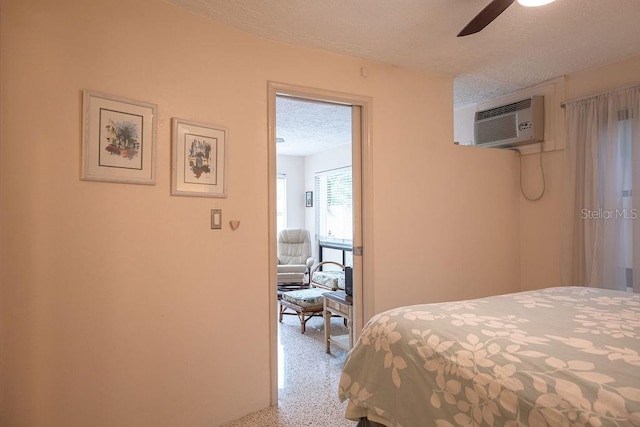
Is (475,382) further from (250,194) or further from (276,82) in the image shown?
(276,82)

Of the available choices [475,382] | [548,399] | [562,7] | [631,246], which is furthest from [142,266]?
[631,246]

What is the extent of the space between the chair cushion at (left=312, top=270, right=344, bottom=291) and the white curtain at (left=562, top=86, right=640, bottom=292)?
2.17 meters

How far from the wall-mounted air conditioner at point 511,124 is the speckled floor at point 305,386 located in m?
2.37

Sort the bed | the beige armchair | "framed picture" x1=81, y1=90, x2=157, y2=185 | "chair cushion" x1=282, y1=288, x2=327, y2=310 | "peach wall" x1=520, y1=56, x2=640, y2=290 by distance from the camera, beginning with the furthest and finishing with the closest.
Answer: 1. the beige armchair
2. "chair cushion" x1=282, y1=288, x2=327, y2=310
3. "peach wall" x1=520, y1=56, x2=640, y2=290
4. "framed picture" x1=81, y1=90, x2=157, y2=185
5. the bed

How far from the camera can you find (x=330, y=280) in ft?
14.7

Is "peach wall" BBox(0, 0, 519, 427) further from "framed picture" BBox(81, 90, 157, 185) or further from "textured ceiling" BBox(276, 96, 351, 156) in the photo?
"textured ceiling" BBox(276, 96, 351, 156)

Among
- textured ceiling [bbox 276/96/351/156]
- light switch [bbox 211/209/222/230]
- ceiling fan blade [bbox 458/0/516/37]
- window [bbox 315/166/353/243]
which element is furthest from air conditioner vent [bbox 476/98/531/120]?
light switch [bbox 211/209/222/230]

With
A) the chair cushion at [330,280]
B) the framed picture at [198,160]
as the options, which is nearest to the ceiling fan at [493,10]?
the framed picture at [198,160]

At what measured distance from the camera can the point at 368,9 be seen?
2.00 meters

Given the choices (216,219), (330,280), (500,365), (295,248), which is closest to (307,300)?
(330,280)

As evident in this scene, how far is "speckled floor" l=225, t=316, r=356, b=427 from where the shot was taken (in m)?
2.15

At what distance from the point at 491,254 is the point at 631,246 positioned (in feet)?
3.12

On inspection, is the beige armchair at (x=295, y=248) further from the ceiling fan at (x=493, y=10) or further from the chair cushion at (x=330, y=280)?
the ceiling fan at (x=493, y=10)

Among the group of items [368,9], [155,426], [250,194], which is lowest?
[155,426]
